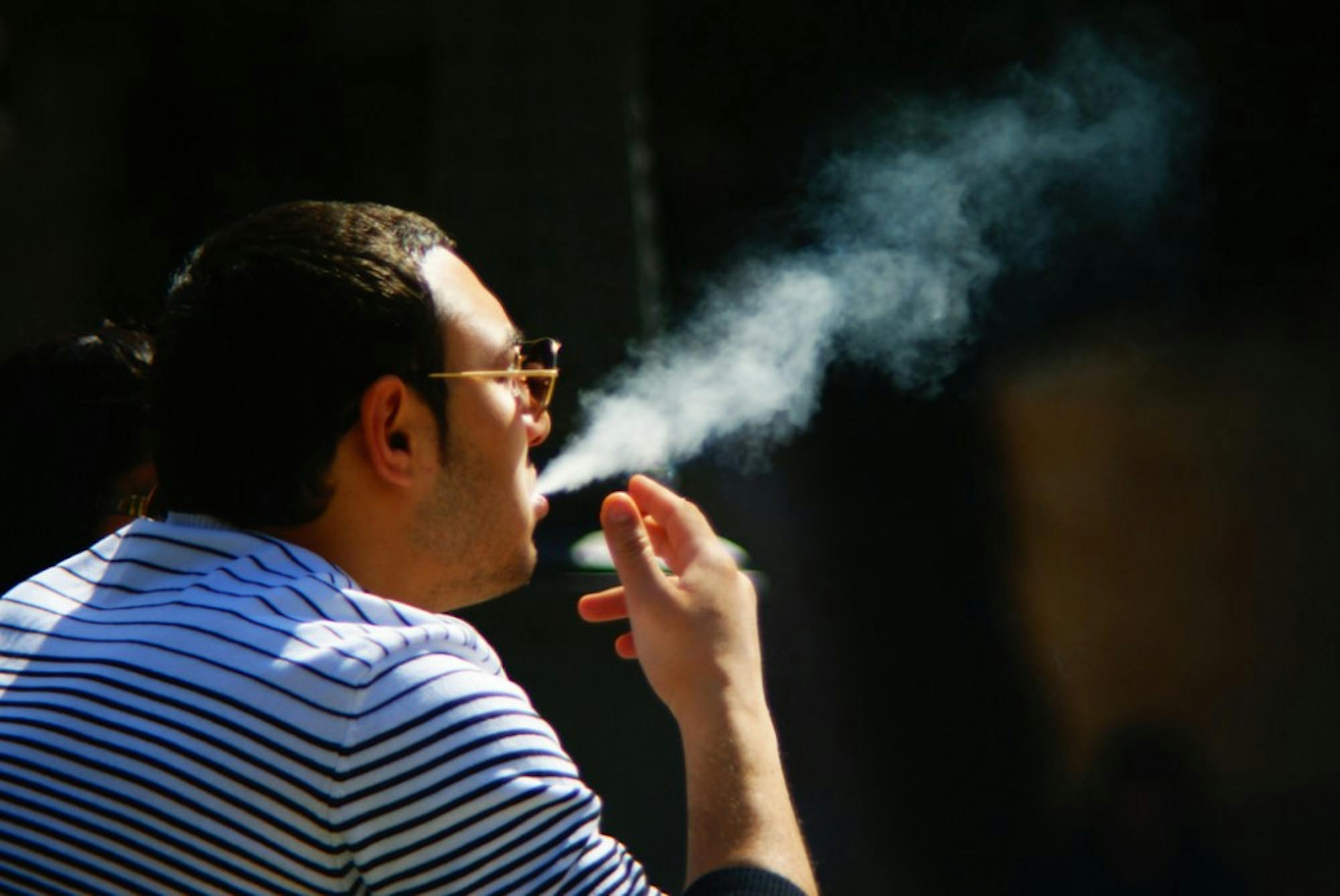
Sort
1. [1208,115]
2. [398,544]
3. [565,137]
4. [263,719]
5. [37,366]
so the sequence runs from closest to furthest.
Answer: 1. [263,719]
2. [398,544]
3. [37,366]
4. [565,137]
5. [1208,115]

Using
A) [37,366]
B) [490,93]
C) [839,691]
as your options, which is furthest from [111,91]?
[839,691]

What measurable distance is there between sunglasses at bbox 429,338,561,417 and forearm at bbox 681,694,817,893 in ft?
1.86

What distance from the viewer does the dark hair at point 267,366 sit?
179 cm

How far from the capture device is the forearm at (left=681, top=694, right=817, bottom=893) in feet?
5.35

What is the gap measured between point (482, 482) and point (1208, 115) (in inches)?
172

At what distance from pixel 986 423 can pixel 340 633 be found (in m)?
4.55

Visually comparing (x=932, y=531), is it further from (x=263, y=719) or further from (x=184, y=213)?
(x=263, y=719)

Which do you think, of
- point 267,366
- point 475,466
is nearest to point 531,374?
point 475,466

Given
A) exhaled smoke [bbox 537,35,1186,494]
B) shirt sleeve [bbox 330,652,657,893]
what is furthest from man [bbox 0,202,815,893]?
exhaled smoke [bbox 537,35,1186,494]

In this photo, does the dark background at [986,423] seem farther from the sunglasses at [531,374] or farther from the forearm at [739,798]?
the forearm at [739,798]

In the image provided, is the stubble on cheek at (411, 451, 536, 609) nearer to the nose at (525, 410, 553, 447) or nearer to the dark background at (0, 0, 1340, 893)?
the nose at (525, 410, 553, 447)

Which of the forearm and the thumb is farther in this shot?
the thumb

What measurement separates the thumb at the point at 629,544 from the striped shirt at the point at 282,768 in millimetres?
354

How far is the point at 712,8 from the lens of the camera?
5566mm
